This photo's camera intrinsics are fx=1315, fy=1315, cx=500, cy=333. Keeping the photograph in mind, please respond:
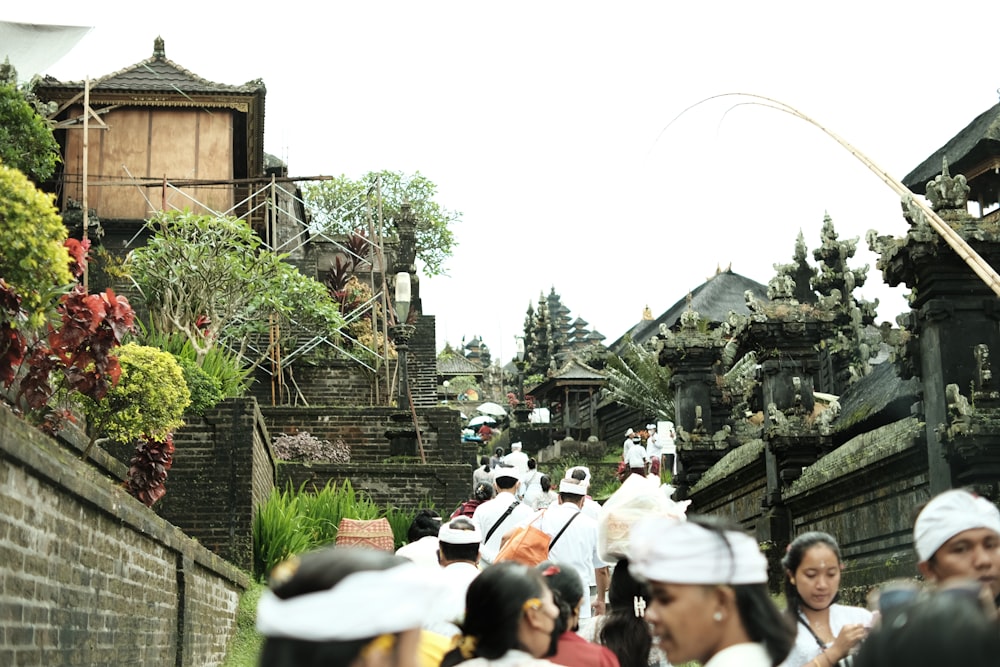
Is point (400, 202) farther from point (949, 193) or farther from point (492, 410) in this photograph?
point (949, 193)

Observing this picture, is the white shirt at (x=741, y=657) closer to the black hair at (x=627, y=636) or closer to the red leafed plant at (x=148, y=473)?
the black hair at (x=627, y=636)

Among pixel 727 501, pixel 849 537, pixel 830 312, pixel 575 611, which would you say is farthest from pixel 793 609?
pixel 727 501

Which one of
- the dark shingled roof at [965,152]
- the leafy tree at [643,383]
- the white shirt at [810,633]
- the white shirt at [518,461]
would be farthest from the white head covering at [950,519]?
the leafy tree at [643,383]

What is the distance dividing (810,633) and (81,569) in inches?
190

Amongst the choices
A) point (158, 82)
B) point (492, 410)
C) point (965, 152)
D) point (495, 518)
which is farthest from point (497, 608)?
point (492, 410)

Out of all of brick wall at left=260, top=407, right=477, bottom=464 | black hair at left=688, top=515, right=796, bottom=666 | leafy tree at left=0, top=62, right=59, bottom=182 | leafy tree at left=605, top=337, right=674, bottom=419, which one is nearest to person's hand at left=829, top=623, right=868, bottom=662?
black hair at left=688, top=515, right=796, bottom=666

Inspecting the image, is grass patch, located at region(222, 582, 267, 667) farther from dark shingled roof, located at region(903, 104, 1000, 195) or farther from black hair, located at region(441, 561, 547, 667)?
black hair, located at region(441, 561, 547, 667)

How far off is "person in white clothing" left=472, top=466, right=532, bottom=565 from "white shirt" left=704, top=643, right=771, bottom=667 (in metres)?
6.40

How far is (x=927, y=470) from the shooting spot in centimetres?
1039

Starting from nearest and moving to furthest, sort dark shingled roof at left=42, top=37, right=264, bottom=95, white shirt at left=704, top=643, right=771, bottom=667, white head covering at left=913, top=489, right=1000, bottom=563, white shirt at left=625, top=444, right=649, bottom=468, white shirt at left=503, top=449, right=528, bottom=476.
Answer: white shirt at left=704, top=643, right=771, bottom=667 < white head covering at left=913, top=489, right=1000, bottom=563 < white shirt at left=503, top=449, right=528, bottom=476 < white shirt at left=625, top=444, right=649, bottom=468 < dark shingled roof at left=42, top=37, right=264, bottom=95

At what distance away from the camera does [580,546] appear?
29.0 ft

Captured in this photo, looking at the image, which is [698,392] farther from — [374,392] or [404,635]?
[404,635]

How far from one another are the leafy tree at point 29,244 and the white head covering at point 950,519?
5.83m

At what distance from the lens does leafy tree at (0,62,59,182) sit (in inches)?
629
